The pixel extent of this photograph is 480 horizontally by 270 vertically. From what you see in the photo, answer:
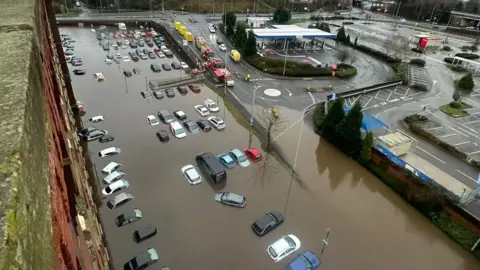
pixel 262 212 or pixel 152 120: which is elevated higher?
pixel 152 120

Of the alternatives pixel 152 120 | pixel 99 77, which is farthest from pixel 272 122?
pixel 99 77

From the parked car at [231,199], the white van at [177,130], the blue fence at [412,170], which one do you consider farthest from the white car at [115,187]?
the blue fence at [412,170]

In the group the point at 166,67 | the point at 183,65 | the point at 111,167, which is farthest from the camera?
the point at 183,65

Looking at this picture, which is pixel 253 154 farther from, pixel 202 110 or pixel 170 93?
pixel 170 93

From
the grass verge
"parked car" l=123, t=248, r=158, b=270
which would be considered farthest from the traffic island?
"parked car" l=123, t=248, r=158, b=270

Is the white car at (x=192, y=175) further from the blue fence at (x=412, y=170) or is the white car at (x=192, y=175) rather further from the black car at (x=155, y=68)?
the black car at (x=155, y=68)

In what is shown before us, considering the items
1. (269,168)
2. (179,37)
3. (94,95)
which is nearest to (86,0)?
(179,37)
